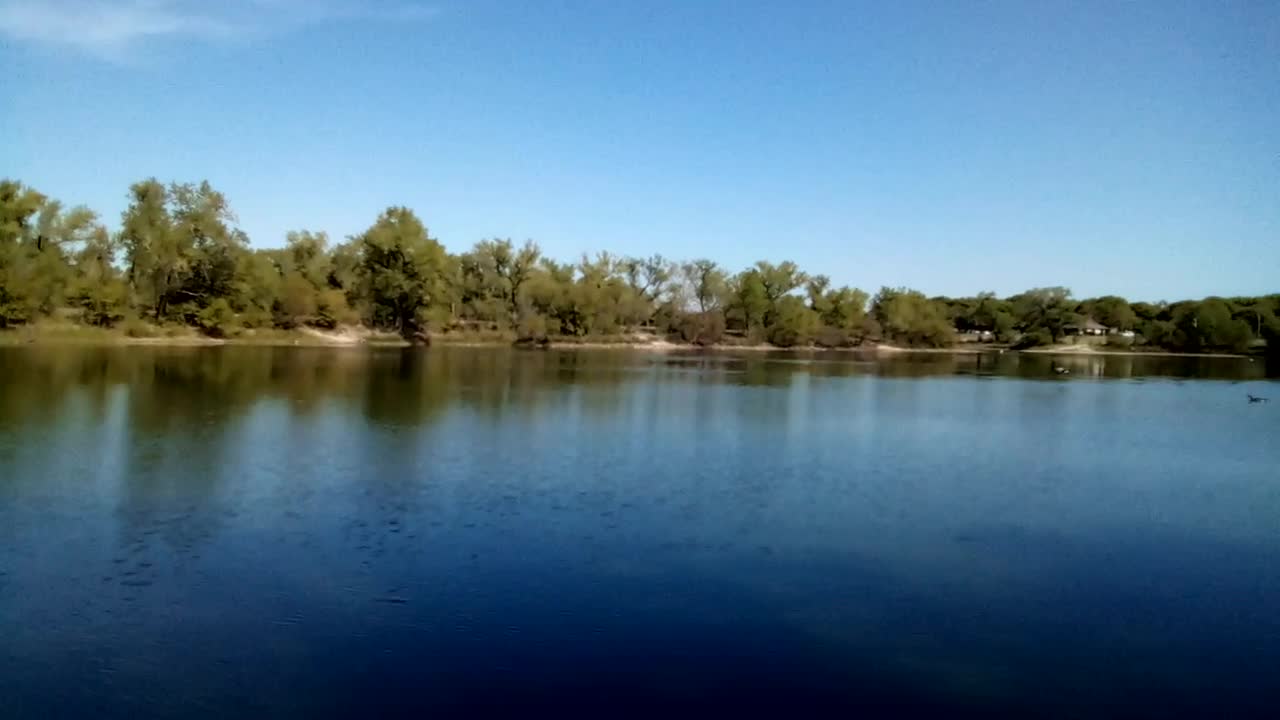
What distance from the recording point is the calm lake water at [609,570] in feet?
25.4

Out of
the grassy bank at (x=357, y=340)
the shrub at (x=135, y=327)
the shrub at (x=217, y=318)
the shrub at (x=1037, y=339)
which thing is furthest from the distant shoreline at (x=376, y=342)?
the shrub at (x=1037, y=339)

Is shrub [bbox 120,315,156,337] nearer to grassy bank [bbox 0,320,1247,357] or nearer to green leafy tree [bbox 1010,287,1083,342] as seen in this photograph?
A: grassy bank [bbox 0,320,1247,357]

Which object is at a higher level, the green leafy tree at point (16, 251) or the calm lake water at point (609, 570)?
the green leafy tree at point (16, 251)

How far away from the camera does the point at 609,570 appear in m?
11.0

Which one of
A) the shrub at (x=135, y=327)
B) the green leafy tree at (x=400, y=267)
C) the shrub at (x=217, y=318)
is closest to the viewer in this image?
the shrub at (x=135, y=327)

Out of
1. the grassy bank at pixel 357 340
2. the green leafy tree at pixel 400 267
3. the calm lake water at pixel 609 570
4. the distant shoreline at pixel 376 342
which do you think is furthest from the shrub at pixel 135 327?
the calm lake water at pixel 609 570

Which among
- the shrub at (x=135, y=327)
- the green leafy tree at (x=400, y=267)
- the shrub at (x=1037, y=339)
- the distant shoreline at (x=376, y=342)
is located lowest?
the distant shoreline at (x=376, y=342)

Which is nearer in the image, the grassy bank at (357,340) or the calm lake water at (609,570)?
the calm lake water at (609,570)

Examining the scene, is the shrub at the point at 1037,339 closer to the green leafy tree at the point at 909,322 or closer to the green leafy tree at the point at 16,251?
the green leafy tree at the point at 909,322

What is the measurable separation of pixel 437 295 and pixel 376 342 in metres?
6.85

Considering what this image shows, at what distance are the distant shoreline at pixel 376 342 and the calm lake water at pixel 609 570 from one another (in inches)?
1553

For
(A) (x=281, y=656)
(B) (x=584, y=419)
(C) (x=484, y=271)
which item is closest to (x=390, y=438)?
(B) (x=584, y=419)

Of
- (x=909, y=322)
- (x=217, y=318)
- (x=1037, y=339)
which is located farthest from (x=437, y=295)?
(x=1037, y=339)

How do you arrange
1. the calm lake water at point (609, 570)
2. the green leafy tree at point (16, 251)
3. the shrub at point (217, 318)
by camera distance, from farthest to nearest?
the shrub at point (217, 318) < the green leafy tree at point (16, 251) < the calm lake water at point (609, 570)
